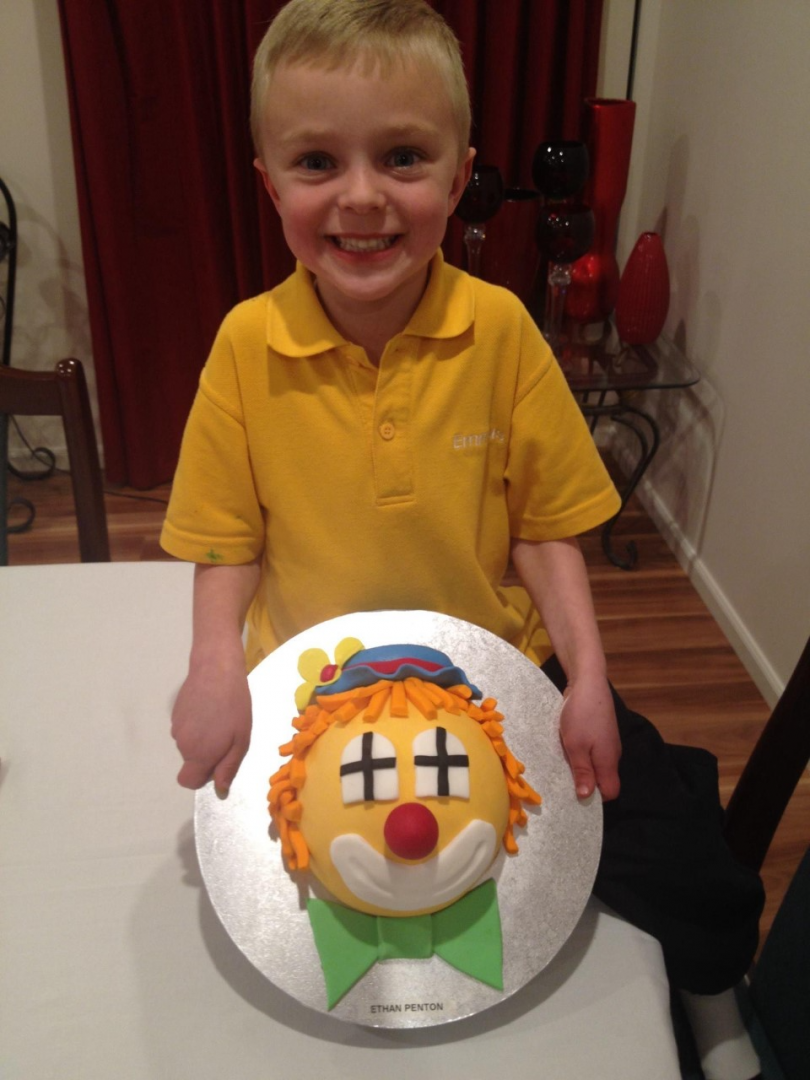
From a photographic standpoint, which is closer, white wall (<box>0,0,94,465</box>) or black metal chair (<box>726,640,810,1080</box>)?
black metal chair (<box>726,640,810,1080</box>)

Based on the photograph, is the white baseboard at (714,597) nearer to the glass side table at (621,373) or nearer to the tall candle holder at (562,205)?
the glass side table at (621,373)

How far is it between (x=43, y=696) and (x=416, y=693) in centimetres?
45

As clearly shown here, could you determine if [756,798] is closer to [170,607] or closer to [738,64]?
[170,607]

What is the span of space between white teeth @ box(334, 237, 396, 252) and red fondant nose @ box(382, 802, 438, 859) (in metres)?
0.44

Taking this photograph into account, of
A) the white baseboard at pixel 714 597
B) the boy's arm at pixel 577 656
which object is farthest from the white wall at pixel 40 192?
the boy's arm at pixel 577 656

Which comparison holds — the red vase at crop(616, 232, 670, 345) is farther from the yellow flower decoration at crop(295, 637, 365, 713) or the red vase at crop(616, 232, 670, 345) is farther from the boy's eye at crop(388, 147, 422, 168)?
the yellow flower decoration at crop(295, 637, 365, 713)

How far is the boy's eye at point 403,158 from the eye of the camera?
0.68m

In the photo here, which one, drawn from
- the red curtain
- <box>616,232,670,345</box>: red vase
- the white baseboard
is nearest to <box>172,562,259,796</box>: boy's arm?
the white baseboard

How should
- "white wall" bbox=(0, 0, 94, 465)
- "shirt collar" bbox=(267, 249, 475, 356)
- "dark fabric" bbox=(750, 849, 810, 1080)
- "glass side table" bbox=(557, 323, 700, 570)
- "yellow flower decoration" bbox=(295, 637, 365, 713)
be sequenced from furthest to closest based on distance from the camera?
"white wall" bbox=(0, 0, 94, 465)
"glass side table" bbox=(557, 323, 700, 570)
"dark fabric" bbox=(750, 849, 810, 1080)
"shirt collar" bbox=(267, 249, 475, 356)
"yellow flower decoration" bbox=(295, 637, 365, 713)

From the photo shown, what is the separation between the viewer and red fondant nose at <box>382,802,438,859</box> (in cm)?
55

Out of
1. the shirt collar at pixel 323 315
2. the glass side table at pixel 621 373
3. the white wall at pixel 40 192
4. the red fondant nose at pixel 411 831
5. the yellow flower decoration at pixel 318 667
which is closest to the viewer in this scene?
the red fondant nose at pixel 411 831

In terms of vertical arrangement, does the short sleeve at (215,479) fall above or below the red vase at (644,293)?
above

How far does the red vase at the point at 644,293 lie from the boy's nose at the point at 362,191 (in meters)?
1.44

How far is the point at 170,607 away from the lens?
100 centimetres
